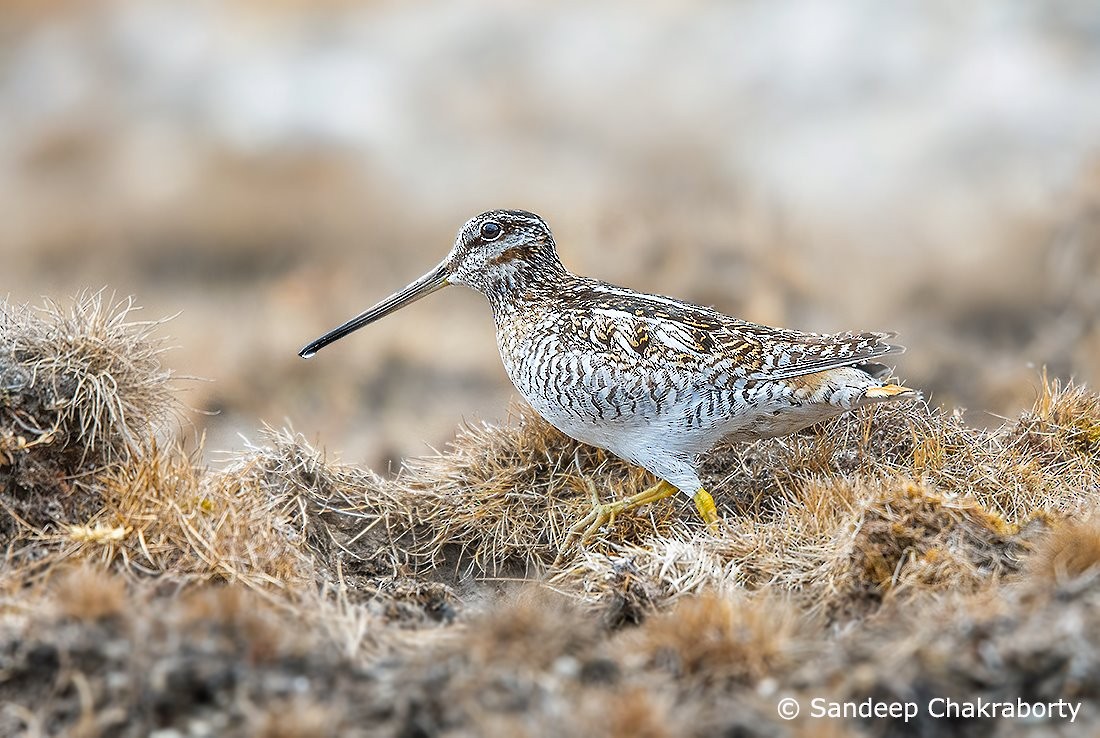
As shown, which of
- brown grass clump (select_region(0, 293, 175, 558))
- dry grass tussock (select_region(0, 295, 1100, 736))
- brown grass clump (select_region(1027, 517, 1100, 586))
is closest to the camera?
dry grass tussock (select_region(0, 295, 1100, 736))

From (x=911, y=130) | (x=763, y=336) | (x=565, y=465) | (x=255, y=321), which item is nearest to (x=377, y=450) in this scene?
(x=255, y=321)

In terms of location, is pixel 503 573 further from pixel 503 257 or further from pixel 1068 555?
pixel 1068 555

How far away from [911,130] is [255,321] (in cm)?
939

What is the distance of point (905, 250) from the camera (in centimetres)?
1596

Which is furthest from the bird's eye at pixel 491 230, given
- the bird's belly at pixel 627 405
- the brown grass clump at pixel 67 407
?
the brown grass clump at pixel 67 407

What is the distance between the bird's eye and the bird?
569 millimetres

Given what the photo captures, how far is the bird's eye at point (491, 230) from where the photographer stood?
6.49m

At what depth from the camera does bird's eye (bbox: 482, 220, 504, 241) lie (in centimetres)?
649

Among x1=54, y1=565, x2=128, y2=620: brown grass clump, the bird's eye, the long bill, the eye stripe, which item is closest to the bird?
the eye stripe

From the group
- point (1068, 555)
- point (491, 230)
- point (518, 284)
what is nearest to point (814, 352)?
point (518, 284)

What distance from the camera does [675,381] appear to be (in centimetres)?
571

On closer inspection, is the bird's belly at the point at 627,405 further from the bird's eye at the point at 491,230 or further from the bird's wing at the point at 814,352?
the bird's eye at the point at 491,230

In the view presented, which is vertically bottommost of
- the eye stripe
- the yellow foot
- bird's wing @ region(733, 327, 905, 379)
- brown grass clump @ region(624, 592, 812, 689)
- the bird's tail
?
brown grass clump @ region(624, 592, 812, 689)

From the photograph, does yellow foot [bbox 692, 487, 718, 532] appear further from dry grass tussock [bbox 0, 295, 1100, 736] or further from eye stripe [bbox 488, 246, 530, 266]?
eye stripe [bbox 488, 246, 530, 266]
